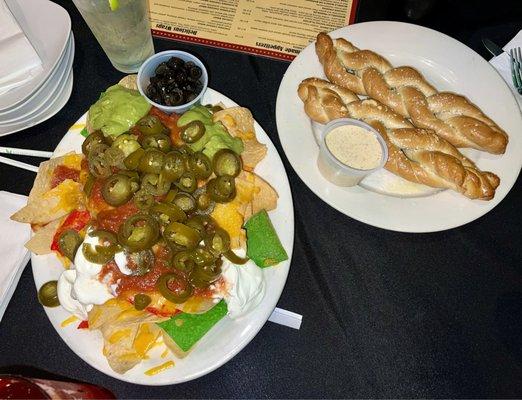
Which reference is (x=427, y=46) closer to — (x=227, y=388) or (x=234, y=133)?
(x=234, y=133)

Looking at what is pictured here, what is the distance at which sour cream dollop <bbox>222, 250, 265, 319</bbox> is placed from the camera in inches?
55.9

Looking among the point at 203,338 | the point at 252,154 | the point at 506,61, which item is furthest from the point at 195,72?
the point at 506,61

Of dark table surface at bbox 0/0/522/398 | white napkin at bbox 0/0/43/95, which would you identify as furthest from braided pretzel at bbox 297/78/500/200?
white napkin at bbox 0/0/43/95

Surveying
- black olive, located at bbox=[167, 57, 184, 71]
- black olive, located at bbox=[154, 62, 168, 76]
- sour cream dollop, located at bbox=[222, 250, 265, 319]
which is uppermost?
black olive, located at bbox=[167, 57, 184, 71]

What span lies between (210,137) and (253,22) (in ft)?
2.54

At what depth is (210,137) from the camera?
1.57 m

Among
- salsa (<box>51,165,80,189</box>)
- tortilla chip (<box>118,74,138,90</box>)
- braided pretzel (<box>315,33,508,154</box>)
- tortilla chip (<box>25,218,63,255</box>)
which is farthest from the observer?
braided pretzel (<box>315,33,508,154</box>)

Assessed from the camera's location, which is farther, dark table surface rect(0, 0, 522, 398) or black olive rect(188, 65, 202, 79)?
black olive rect(188, 65, 202, 79)

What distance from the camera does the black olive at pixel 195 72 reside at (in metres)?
1.70

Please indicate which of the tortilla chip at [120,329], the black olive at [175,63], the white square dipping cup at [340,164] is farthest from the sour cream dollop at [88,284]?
the white square dipping cup at [340,164]

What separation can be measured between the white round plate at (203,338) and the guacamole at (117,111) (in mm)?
485

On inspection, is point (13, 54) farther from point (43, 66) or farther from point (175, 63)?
point (175, 63)

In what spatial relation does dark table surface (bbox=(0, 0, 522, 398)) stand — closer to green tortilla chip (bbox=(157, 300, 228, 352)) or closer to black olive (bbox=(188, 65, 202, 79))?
green tortilla chip (bbox=(157, 300, 228, 352))

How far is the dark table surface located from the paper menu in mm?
514
